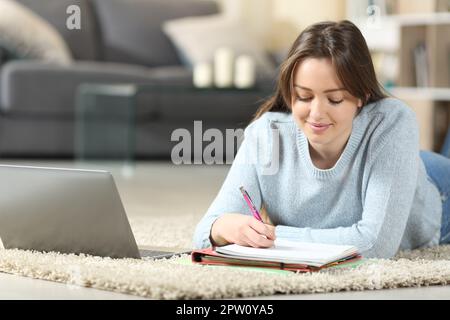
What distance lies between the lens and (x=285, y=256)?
1470 millimetres

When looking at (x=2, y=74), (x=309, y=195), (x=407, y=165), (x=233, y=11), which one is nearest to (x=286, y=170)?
(x=309, y=195)

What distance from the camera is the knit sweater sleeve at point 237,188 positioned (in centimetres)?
168

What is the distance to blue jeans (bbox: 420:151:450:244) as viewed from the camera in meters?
2.00

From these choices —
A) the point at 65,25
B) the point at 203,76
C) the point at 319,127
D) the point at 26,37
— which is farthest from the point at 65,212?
the point at 65,25

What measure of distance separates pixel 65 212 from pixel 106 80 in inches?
118

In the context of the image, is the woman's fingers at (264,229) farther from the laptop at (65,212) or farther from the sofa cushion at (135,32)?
the sofa cushion at (135,32)

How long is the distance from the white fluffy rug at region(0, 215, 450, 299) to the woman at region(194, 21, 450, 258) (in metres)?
0.08

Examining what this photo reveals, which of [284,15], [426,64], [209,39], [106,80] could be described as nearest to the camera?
[106,80]

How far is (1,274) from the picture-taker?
1.57 meters

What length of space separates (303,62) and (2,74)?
3027 mm

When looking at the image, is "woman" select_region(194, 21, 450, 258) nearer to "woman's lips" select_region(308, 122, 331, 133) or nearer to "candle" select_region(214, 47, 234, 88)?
"woman's lips" select_region(308, 122, 331, 133)

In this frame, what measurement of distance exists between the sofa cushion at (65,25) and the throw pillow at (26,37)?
221mm

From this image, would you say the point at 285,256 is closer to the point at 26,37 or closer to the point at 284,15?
the point at 26,37
